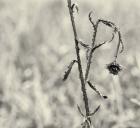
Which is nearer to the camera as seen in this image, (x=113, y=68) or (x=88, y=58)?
(x=88, y=58)

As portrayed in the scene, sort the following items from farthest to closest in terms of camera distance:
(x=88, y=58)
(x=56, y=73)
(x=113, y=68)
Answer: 1. (x=56, y=73)
2. (x=113, y=68)
3. (x=88, y=58)

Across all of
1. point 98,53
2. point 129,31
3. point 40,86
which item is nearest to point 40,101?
point 40,86

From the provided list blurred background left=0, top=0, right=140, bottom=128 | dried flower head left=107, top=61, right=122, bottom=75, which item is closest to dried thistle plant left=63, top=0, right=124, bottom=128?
dried flower head left=107, top=61, right=122, bottom=75

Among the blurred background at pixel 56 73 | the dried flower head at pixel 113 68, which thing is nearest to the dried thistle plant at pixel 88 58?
the dried flower head at pixel 113 68

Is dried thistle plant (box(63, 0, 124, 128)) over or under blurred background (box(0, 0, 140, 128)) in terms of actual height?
under

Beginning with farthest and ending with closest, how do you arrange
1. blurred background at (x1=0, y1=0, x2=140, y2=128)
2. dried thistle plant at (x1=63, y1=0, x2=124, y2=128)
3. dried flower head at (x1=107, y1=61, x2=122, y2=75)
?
blurred background at (x1=0, y1=0, x2=140, y2=128) < dried flower head at (x1=107, y1=61, x2=122, y2=75) < dried thistle plant at (x1=63, y1=0, x2=124, y2=128)

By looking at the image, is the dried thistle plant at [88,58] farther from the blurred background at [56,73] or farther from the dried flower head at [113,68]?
the blurred background at [56,73]

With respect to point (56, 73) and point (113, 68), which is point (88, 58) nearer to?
point (113, 68)

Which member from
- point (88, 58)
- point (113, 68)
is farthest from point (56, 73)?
point (88, 58)

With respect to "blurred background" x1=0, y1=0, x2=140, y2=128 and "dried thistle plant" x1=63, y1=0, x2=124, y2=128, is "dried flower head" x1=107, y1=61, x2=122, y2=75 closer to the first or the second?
"dried thistle plant" x1=63, y1=0, x2=124, y2=128
